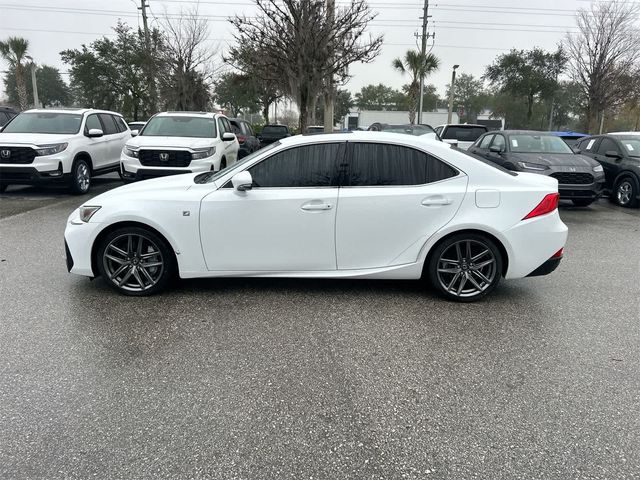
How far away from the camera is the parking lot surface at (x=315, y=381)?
99.4 inches

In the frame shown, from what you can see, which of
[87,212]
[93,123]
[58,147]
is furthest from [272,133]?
[87,212]

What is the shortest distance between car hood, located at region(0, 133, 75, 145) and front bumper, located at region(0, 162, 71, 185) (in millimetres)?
514

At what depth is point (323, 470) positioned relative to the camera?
2.44 metres

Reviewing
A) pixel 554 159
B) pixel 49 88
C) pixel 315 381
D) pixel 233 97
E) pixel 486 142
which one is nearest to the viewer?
pixel 315 381

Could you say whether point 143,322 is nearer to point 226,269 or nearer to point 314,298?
point 226,269

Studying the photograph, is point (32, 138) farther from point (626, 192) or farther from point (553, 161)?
point (626, 192)

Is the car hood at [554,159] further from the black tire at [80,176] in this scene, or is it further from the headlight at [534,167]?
the black tire at [80,176]

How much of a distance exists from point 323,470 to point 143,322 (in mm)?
2371

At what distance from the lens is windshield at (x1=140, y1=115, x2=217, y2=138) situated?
1064cm

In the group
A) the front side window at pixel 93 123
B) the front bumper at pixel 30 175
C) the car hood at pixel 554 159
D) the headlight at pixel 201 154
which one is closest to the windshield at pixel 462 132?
the car hood at pixel 554 159

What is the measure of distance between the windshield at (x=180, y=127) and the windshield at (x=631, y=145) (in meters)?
9.69

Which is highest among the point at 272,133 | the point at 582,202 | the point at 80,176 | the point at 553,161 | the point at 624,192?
the point at 272,133

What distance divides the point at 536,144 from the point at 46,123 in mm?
11016

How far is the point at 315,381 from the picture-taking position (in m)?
3.27
